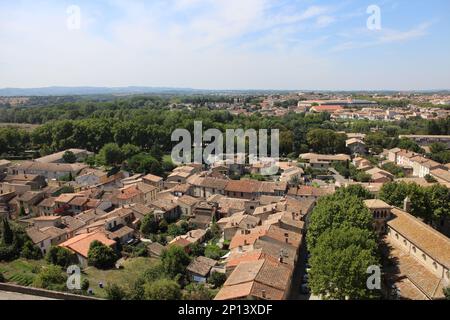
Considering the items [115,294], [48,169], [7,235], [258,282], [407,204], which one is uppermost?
[407,204]

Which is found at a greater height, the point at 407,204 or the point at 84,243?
the point at 407,204

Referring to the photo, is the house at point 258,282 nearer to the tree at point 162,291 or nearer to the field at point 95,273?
the tree at point 162,291

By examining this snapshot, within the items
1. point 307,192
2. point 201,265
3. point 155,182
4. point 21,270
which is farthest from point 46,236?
point 307,192

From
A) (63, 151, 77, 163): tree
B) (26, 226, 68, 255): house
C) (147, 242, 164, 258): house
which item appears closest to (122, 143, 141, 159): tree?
(63, 151, 77, 163): tree

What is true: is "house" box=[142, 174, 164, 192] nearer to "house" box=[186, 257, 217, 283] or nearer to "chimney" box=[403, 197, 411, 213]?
"house" box=[186, 257, 217, 283]

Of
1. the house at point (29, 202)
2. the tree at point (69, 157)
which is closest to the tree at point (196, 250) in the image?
the house at point (29, 202)

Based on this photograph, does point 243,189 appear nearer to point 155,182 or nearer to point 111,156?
point 155,182
